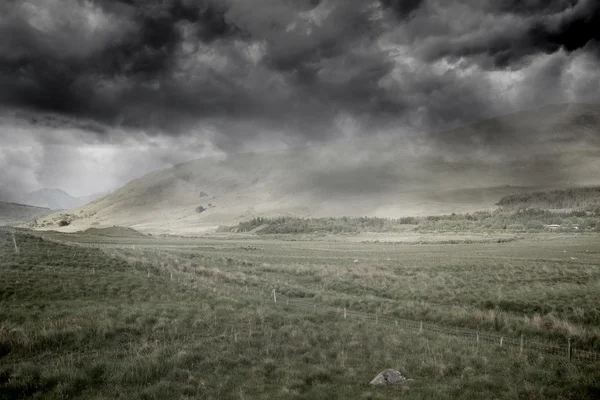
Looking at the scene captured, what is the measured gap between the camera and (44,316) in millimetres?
17031

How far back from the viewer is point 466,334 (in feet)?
63.3

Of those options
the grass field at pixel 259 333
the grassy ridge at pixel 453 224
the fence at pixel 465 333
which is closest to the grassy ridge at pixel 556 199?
the grassy ridge at pixel 453 224

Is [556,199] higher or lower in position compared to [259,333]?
higher

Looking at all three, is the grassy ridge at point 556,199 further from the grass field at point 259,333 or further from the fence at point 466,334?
the fence at point 466,334

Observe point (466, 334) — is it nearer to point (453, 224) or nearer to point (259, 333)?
point (259, 333)

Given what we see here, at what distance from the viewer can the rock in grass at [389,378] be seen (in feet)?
40.1

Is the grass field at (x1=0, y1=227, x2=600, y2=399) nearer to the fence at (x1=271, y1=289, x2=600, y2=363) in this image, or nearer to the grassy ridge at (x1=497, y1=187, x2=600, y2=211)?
the fence at (x1=271, y1=289, x2=600, y2=363)

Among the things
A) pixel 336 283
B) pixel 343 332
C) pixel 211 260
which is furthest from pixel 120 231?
pixel 343 332

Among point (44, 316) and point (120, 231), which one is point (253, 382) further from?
point (120, 231)

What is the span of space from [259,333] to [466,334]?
1122cm

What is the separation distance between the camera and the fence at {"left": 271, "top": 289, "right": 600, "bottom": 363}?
15.3 metres

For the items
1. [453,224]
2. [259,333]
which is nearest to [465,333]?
[259,333]

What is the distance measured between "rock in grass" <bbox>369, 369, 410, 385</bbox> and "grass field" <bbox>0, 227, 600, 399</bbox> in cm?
45

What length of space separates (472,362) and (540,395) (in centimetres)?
351
